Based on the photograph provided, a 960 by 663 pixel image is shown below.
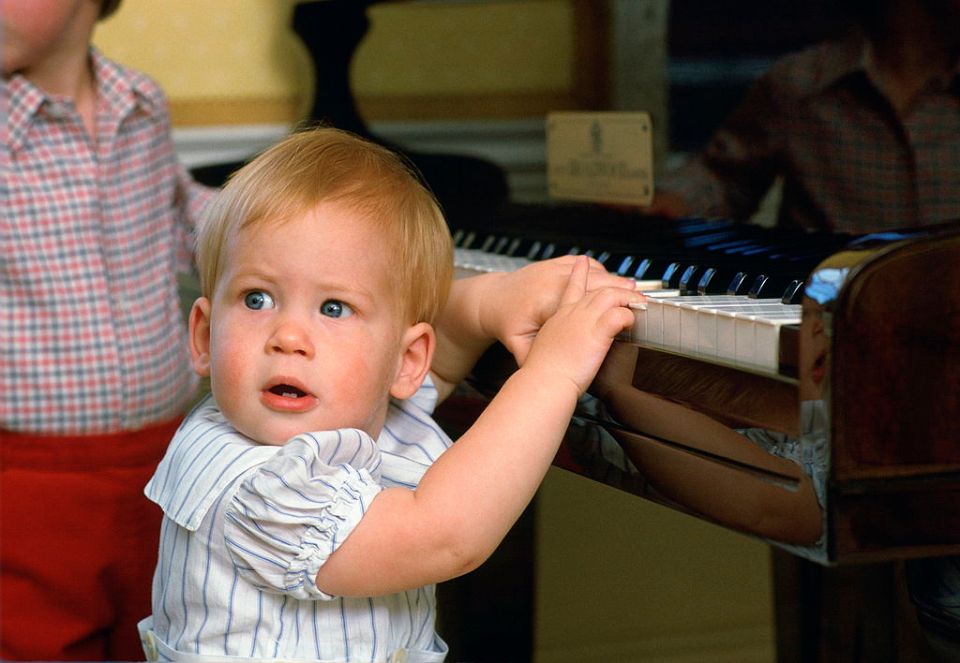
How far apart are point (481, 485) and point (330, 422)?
14cm

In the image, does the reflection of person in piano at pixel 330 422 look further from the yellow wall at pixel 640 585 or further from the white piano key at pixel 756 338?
the yellow wall at pixel 640 585

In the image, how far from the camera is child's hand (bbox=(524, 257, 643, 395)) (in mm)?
988

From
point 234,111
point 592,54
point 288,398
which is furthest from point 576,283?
point 234,111

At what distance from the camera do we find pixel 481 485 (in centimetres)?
95

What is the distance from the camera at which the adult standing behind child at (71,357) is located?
1551 millimetres

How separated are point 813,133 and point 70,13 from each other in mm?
929

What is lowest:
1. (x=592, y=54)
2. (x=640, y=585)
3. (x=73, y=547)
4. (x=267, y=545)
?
(x=640, y=585)

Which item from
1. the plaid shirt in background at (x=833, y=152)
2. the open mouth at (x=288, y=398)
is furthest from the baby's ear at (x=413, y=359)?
the plaid shirt in background at (x=833, y=152)

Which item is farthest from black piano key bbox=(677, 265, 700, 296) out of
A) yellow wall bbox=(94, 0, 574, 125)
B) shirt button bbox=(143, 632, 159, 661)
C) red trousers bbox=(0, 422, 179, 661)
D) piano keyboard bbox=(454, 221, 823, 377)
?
red trousers bbox=(0, 422, 179, 661)

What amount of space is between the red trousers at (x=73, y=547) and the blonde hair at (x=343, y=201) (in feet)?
1.94

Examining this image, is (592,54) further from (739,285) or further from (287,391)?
(287,391)

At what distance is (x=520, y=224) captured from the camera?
146 cm

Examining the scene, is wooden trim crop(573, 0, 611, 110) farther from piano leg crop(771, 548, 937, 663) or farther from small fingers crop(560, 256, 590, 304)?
piano leg crop(771, 548, 937, 663)

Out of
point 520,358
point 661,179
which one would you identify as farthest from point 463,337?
point 661,179
